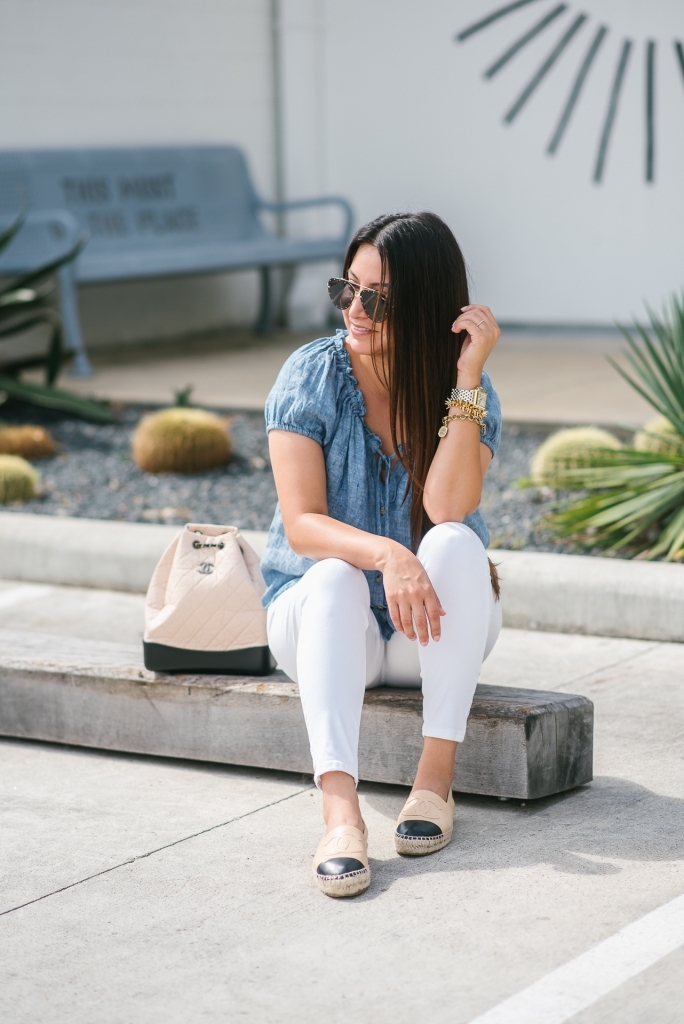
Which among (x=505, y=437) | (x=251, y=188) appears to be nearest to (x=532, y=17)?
(x=251, y=188)

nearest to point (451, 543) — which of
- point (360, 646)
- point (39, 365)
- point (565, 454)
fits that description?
point (360, 646)

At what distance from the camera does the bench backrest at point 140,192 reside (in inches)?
380

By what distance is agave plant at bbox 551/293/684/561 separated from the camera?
467cm

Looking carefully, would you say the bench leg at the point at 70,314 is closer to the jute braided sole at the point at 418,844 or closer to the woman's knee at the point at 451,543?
the woman's knee at the point at 451,543

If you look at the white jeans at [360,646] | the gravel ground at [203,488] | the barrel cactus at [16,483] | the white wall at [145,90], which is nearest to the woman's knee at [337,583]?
the white jeans at [360,646]

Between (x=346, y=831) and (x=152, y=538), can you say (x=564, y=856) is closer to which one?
(x=346, y=831)

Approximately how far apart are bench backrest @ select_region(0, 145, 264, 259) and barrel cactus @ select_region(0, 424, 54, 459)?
309cm

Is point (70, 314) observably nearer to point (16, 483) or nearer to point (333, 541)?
point (16, 483)

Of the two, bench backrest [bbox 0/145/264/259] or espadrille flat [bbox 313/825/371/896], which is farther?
bench backrest [bbox 0/145/264/259]

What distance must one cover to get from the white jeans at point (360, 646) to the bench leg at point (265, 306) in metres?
8.65

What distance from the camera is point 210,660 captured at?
321cm

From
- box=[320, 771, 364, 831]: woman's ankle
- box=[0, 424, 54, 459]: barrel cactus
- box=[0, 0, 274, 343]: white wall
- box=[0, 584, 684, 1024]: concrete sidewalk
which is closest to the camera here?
box=[0, 584, 684, 1024]: concrete sidewalk

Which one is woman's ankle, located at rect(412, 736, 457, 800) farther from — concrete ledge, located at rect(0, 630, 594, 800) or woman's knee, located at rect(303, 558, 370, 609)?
woman's knee, located at rect(303, 558, 370, 609)

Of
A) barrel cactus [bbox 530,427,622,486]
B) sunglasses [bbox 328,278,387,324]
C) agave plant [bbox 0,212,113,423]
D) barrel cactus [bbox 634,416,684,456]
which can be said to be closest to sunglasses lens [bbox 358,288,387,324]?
sunglasses [bbox 328,278,387,324]
